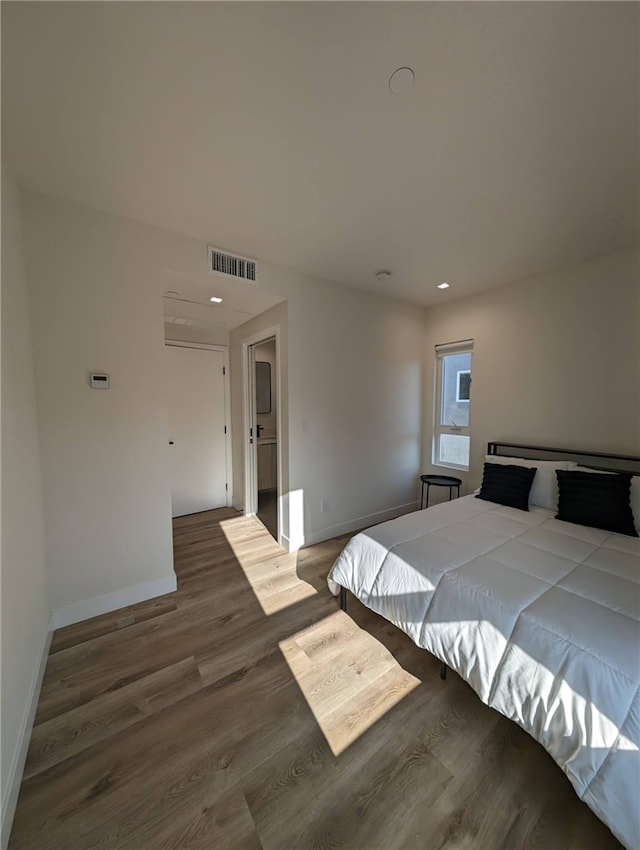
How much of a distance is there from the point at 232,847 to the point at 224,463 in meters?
3.43

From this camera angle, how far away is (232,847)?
3.37ft

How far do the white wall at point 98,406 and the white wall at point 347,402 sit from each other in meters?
1.07

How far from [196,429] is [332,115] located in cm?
337

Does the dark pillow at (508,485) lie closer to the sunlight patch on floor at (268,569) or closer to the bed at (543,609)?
the bed at (543,609)

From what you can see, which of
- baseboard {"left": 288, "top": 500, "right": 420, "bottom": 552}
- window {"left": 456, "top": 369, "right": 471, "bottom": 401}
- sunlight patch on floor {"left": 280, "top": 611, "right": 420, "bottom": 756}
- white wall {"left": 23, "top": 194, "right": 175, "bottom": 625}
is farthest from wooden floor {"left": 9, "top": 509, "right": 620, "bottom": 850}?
window {"left": 456, "top": 369, "right": 471, "bottom": 401}

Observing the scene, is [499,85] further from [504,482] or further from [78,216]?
[504,482]

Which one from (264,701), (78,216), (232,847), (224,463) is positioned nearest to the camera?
(232,847)

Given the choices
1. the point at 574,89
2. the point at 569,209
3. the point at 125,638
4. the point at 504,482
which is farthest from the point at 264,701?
the point at 569,209

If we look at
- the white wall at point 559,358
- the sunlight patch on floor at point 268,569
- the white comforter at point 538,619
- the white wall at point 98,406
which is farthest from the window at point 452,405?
the white wall at point 98,406

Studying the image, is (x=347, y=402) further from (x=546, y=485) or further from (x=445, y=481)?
(x=546, y=485)

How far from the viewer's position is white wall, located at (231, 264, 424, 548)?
2.95m

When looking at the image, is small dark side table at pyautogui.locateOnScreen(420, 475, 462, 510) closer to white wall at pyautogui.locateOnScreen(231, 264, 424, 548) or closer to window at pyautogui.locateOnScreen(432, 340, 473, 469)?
window at pyautogui.locateOnScreen(432, 340, 473, 469)

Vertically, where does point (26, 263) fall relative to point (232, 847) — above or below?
above

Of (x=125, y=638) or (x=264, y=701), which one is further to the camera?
(x=125, y=638)
